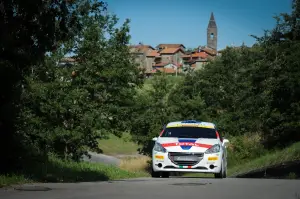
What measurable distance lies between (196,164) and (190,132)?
1.72 meters

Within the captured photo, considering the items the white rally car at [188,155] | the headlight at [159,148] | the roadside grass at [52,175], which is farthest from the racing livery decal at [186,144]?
the roadside grass at [52,175]

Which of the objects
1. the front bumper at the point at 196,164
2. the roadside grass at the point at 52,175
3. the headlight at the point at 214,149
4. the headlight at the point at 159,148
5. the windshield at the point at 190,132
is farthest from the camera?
the windshield at the point at 190,132

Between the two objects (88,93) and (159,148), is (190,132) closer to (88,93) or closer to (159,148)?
(159,148)

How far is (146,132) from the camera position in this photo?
53.0 metres

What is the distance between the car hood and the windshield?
2.29ft

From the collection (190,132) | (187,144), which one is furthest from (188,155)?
(190,132)

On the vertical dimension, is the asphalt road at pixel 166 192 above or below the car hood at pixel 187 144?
below

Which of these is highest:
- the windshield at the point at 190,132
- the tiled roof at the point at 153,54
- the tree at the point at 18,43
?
the tiled roof at the point at 153,54

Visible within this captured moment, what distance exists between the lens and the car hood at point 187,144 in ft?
51.7

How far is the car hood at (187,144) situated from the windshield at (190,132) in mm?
699

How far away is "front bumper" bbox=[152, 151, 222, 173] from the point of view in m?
15.7

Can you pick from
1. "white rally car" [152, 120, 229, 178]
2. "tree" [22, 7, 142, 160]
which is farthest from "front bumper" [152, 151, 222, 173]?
"tree" [22, 7, 142, 160]

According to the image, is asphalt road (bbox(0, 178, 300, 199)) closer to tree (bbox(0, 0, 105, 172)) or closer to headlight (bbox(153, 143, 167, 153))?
tree (bbox(0, 0, 105, 172))

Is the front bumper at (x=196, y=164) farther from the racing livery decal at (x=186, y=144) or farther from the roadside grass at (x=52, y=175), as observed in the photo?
the roadside grass at (x=52, y=175)
